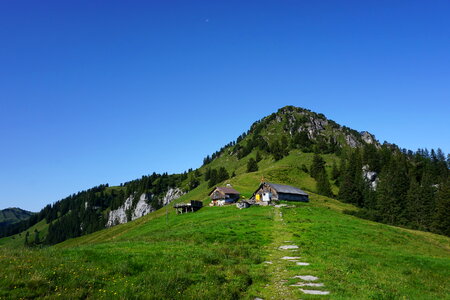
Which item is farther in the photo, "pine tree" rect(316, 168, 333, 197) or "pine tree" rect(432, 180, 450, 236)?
"pine tree" rect(316, 168, 333, 197)

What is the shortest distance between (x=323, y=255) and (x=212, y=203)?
220ft

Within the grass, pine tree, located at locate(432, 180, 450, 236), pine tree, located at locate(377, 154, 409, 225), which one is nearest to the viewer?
the grass

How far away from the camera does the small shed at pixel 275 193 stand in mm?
82375

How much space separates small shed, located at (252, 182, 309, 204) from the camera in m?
82.4

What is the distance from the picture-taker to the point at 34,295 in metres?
9.82

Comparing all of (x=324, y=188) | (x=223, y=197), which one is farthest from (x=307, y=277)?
(x=324, y=188)

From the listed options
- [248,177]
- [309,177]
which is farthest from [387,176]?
[248,177]

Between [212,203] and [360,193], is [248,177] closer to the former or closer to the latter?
[212,203]

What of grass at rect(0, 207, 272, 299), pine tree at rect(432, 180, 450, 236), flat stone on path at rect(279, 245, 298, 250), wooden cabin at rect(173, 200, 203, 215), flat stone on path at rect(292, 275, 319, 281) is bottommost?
pine tree at rect(432, 180, 450, 236)

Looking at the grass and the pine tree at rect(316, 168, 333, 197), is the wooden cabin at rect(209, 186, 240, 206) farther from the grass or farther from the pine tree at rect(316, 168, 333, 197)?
the grass

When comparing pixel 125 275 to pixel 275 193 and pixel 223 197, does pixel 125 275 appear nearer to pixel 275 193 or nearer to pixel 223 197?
pixel 223 197

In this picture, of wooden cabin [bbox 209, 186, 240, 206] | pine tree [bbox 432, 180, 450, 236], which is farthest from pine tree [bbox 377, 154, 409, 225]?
wooden cabin [bbox 209, 186, 240, 206]

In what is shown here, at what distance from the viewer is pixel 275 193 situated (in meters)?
82.2

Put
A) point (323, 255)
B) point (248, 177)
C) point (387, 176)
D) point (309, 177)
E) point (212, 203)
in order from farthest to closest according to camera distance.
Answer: point (309, 177) < point (248, 177) < point (387, 176) < point (212, 203) < point (323, 255)
